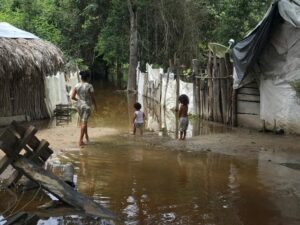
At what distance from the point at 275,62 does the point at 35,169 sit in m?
8.63

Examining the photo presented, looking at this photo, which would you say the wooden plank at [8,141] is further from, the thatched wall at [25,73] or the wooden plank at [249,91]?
the wooden plank at [249,91]

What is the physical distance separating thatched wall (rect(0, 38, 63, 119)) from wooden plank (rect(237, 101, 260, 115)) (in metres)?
6.29

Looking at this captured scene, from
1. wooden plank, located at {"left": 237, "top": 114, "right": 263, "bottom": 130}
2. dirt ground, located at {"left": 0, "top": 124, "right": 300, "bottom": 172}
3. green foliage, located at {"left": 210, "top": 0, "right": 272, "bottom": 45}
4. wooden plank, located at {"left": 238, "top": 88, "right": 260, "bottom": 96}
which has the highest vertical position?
green foliage, located at {"left": 210, "top": 0, "right": 272, "bottom": 45}

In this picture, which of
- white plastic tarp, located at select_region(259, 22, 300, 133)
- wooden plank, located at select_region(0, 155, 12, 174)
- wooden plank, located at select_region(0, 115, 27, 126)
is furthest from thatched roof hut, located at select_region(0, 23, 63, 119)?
wooden plank, located at select_region(0, 155, 12, 174)

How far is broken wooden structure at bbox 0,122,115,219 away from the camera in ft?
20.0

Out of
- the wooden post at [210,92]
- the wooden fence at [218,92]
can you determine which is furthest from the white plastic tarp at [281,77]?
the wooden post at [210,92]

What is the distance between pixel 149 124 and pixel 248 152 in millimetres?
5422

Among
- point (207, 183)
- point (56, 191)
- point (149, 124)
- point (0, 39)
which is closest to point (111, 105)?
point (149, 124)

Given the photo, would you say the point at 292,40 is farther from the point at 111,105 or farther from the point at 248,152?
the point at 111,105

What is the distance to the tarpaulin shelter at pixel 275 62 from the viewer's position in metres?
12.4

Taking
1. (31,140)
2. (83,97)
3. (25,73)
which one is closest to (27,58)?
(25,73)

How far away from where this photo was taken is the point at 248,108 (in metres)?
14.1

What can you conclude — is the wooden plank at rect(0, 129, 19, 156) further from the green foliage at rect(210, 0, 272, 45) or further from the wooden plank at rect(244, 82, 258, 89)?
the green foliage at rect(210, 0, 272, 45)

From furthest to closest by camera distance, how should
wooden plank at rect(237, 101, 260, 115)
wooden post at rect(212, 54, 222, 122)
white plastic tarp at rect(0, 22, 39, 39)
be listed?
white plastic tarp at rect(0, 22, 39, 39) → wooden post at rect(212, 54, 222, 122) → wooden plank at rect(237, 101, 260, 115)
